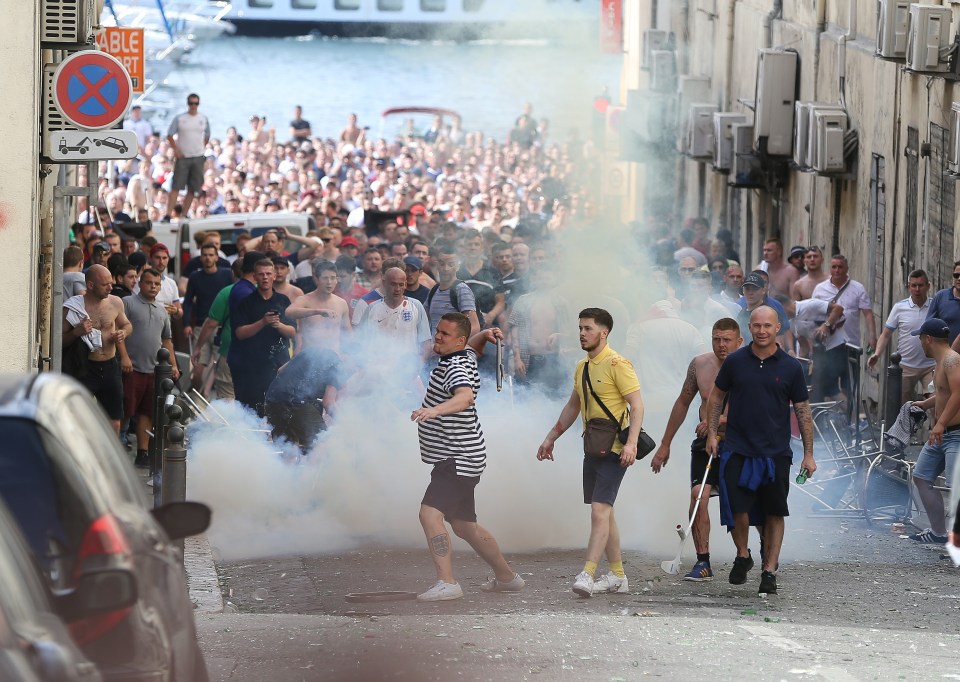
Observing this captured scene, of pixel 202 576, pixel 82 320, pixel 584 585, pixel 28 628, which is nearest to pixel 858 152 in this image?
pixel 82 320

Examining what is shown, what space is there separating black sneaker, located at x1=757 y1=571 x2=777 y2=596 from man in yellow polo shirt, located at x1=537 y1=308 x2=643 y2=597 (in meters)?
0.71

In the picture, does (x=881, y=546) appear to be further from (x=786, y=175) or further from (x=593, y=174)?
(x=593, y=174)

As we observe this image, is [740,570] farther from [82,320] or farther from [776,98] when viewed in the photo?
[776,98]

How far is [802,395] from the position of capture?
9906 mm

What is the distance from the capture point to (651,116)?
109ft

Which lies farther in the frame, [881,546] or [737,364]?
[881,546]

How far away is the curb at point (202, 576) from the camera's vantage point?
8977 millimetres

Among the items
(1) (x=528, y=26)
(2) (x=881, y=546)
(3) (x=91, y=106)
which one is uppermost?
(1) (x=528, y=26)

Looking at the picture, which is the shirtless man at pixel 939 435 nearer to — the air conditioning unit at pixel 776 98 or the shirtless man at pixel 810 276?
the shirtless man at pixel 810 276

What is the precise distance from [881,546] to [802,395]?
197 centimetres

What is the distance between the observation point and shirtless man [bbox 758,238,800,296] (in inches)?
741

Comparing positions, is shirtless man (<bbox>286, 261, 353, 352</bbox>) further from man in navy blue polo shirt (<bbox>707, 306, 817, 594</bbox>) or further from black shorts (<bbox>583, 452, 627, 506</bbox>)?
man in navy blue polo shirt (<bbox>707, 306, 817, 594</bbox>)

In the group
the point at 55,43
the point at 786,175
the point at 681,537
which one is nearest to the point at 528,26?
the point at 786,175

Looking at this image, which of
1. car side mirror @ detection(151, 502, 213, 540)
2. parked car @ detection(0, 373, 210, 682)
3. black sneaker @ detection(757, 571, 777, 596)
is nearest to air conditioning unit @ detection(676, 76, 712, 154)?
black sneaker @ detection(757, 571, 777, 596)
